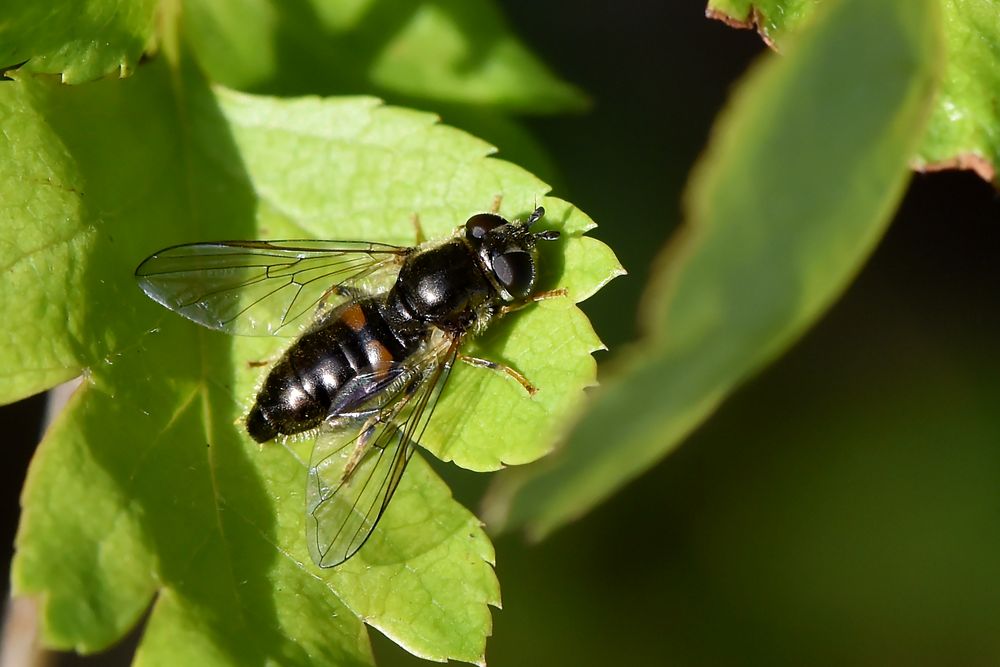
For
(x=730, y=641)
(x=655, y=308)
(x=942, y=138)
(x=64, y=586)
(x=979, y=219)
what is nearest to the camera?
(x=655, y=308)

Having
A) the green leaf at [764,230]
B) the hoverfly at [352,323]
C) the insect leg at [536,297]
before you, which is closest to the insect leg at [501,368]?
the hoverfly at [352,323]

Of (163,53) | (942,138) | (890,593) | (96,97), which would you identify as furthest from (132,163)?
(890,593)

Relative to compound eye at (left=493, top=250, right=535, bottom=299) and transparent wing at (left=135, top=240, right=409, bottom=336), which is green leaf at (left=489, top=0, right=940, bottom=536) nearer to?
compound eye at (left=493, top=250, right=535, bottom=299)

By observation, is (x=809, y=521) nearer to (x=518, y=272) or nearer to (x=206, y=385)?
(x=518, y=272)

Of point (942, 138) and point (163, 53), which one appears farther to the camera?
point (163, 53)

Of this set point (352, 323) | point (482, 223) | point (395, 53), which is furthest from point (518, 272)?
point (395, 53)

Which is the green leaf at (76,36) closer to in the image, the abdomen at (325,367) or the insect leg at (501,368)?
the abdomen at (325,367)

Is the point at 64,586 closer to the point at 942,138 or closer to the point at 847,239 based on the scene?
the point at 847,239
